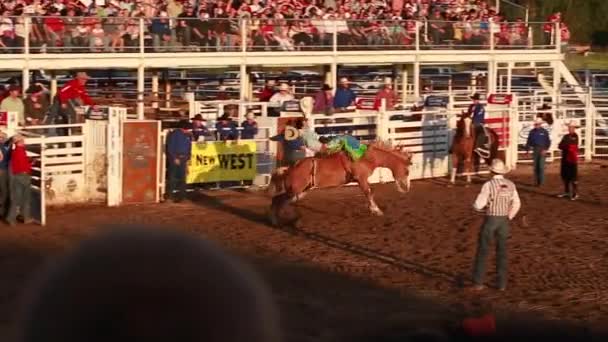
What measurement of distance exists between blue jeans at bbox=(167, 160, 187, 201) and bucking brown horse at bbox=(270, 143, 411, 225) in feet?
9.31

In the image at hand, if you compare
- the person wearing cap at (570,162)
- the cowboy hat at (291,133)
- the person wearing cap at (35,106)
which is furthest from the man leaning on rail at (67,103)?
the person wearing cap at (570,162)

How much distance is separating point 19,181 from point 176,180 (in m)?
3.43

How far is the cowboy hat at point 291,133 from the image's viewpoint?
19844 mm

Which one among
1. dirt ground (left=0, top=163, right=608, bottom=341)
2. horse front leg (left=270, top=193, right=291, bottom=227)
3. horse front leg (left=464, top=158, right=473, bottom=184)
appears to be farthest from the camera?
horse front leg (left=464, top=158, right=473, bottom=184)

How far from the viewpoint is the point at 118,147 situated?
1956 centimetres

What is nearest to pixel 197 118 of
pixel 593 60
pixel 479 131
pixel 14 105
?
pixel 14 105

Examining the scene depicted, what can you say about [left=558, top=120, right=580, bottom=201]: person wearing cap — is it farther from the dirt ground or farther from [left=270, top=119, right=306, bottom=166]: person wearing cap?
[left=270, top=119, right=306, bottom=166]: person wearing cap

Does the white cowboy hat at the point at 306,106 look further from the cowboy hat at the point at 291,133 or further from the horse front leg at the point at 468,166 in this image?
the horse front leg at the point at 468,166

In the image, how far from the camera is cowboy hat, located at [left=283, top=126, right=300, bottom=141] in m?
19.8

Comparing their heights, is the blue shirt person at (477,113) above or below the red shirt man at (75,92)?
below

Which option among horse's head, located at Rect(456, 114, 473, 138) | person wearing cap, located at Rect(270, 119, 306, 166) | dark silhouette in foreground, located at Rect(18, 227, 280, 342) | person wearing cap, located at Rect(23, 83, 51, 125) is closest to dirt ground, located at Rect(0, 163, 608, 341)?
person wearing cap, located at Rect(270, 119, 306, 166)

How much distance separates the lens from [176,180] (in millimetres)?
20000

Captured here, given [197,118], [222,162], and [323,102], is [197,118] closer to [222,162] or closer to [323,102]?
[222,162]

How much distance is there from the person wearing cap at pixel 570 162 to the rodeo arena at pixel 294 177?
0.21 ft
